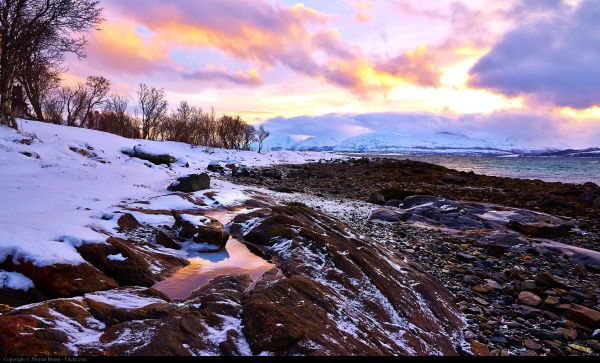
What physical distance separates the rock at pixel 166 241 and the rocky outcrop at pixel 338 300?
1.61 m

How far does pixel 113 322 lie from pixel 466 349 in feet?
15.5

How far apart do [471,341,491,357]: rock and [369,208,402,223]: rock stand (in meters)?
8.87

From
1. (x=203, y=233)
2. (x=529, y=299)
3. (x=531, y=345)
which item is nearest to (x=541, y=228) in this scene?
(x=529, y=299)

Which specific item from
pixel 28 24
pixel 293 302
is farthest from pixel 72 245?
pixel 28 24

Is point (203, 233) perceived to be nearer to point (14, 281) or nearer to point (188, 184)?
point (14, 281)

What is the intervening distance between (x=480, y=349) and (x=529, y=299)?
2.76 metres

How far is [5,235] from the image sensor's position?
15.2 feet

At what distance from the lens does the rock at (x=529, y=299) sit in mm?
6801

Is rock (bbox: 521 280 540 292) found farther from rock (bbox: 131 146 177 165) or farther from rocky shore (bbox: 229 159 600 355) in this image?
rock (bbox: 131 146 177 165)

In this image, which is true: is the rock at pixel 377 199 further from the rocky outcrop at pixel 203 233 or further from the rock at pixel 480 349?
the rock at pixel 480 349

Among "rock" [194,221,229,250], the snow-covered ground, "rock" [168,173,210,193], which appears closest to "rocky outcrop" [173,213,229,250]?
"rock" [194,221,229,250]

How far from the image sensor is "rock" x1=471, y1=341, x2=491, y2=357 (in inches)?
193

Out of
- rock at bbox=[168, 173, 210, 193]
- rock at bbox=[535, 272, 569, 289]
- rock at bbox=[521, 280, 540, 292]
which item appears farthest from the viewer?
rock at bbox=[168, 173, 210, 193]

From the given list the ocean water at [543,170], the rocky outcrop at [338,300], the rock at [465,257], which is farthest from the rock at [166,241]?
the ocean water at [543,170]
